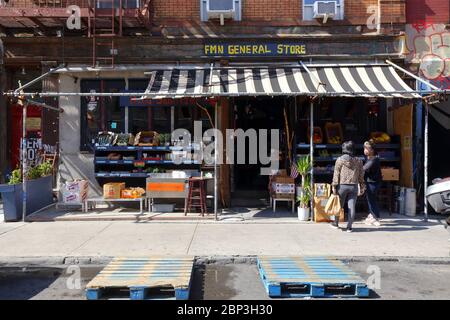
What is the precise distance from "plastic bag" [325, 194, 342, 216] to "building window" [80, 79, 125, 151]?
244 inches

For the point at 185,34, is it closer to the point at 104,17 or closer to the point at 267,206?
the point at 104,17

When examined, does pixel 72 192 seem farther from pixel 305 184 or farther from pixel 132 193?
pixel 305 184

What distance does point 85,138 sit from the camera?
40.4 ft

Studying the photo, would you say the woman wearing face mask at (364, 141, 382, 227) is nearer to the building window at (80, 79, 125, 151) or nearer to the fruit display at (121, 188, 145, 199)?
the fruit display at (121, 188, 145, 199)

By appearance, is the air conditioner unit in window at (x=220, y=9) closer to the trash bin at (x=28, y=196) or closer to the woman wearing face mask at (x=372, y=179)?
the woman wearing face mask at (x=372, y=179)

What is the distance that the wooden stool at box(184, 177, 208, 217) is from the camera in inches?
428

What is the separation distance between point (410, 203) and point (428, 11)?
547 centimetres

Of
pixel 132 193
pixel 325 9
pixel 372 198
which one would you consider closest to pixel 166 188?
pixel 132 193

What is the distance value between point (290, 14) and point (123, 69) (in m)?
4.83

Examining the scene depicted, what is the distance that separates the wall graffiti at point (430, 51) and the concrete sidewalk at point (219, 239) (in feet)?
13.5

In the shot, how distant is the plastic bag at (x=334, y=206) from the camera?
9.35 meters

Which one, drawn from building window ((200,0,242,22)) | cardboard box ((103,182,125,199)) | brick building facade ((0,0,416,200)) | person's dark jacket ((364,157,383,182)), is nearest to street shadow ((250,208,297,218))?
person's dark jacket ((364,157,383,182))

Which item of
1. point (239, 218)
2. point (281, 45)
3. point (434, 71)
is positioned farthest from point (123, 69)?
point (434, 71)

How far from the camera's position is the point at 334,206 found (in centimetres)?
937
